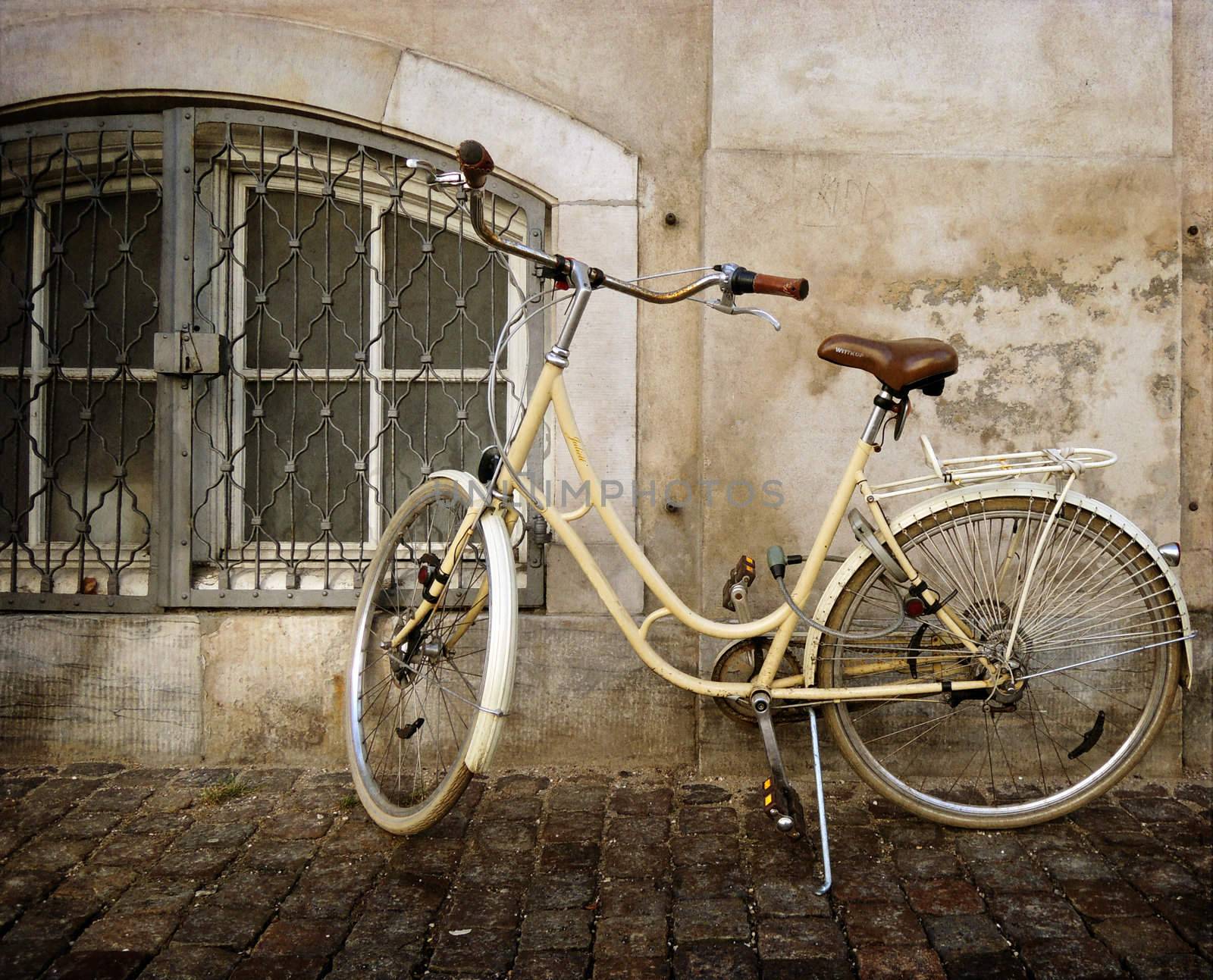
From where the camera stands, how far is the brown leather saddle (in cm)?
265

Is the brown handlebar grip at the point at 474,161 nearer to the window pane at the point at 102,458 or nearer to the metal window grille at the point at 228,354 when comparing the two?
the metal window grille at the point at 228,354

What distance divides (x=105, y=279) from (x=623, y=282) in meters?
2.18

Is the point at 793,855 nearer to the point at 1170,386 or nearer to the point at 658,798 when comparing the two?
the point at 658,798

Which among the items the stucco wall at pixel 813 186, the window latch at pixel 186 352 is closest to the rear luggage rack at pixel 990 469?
the stucco wall at pixel 813 186

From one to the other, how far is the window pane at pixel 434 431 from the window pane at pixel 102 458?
0.94 m

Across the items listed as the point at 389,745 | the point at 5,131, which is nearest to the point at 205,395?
the point at 5,131

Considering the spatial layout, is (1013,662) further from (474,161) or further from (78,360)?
(78,360)

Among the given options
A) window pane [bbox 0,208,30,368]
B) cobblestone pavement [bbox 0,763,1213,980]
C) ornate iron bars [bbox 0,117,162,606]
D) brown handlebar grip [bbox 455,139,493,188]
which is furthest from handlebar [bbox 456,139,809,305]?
window pane [bbox 0,208,30,368]

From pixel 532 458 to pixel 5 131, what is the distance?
228cm

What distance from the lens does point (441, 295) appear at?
12.1 ft

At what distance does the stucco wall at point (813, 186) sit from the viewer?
3.37 meters

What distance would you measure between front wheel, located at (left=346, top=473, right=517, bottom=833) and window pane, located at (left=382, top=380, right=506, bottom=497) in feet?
0.62

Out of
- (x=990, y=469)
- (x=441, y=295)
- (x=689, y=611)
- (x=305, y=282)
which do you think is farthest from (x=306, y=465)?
(x=990, y=469)

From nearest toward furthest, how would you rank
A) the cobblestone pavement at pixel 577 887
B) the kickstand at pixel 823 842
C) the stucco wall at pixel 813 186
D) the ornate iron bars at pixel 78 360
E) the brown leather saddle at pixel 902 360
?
the cobblestone pavement at pixel 577 887 < the kickstand at pixel 823 842 < the brown leather saddle at pixel 902 360 < the stucco wall at pixel 813 186 < the ornate iron bars at pixel 78 360
